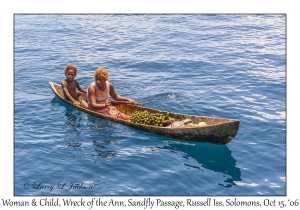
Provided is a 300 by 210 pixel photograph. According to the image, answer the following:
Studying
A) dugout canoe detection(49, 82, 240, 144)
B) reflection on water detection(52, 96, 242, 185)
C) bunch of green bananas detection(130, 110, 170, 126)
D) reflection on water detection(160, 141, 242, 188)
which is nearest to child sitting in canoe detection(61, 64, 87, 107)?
reflection on water detection(52, 96, 242, 185)

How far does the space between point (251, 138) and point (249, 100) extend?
334cm

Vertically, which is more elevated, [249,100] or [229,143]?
[249,100]

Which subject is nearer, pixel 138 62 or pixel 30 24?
pixel 138 62

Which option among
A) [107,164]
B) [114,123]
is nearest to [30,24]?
[114,123]

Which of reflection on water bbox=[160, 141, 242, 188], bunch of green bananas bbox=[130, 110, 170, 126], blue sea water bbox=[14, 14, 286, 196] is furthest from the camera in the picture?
bunch of green bananas bbox=[130, 110, 170, 126]

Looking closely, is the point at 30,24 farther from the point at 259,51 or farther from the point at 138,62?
the point at 259,51

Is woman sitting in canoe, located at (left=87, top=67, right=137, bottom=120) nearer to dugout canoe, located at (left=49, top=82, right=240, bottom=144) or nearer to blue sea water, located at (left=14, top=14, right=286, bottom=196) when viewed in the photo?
dugout canoe, located at (left=49, top=82, right=240, bottom=144)

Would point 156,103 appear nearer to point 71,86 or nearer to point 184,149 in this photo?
point 71,86

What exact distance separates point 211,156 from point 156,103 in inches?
159

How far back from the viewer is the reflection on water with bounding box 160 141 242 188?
37.4 ft

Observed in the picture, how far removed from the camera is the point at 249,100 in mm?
16297

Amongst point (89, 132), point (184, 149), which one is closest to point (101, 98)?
point (89, 132)

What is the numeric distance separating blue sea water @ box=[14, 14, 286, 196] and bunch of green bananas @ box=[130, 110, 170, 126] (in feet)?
1.16

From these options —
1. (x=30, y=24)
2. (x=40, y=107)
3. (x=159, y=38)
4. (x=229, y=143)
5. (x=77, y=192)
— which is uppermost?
(x=30, y=24)
